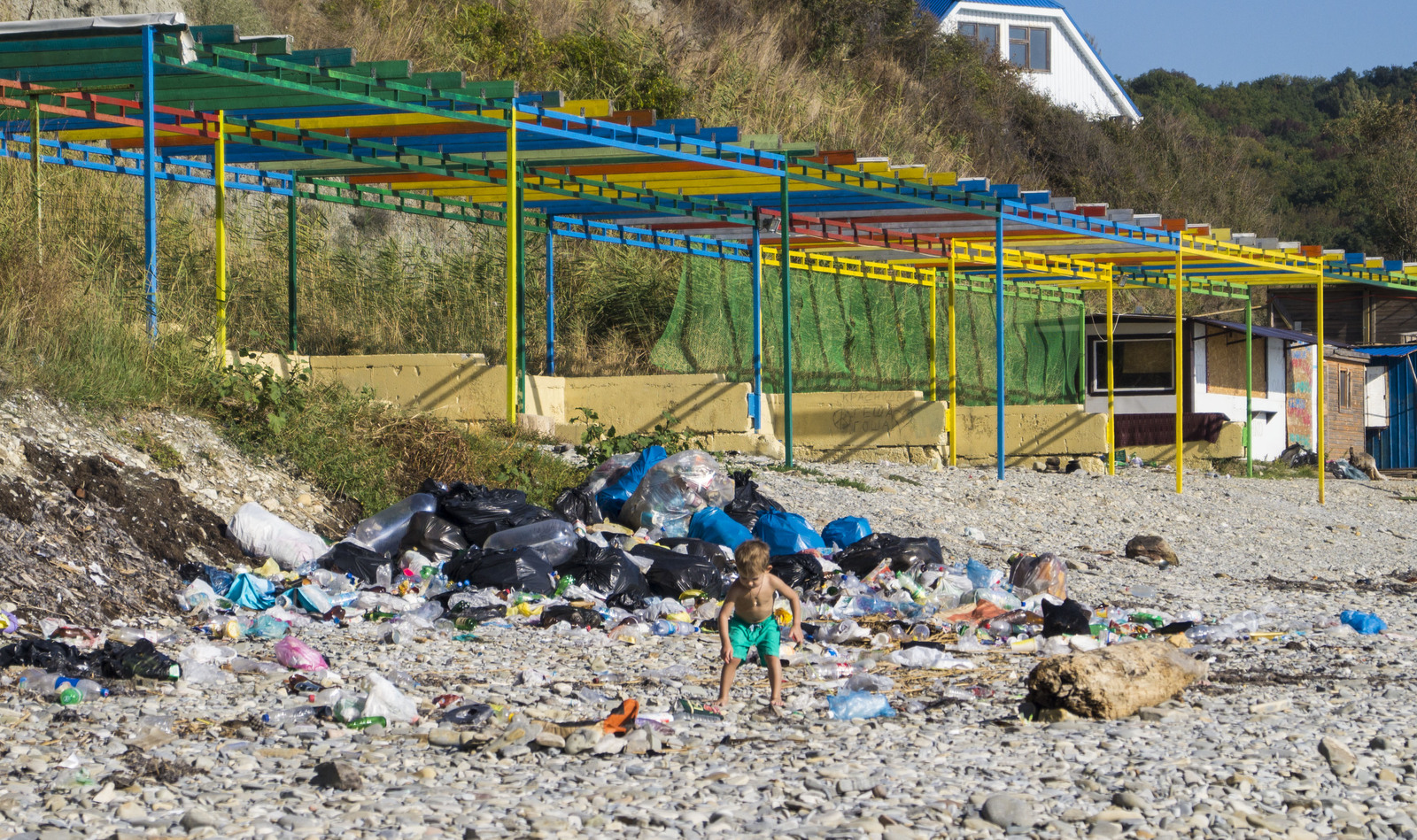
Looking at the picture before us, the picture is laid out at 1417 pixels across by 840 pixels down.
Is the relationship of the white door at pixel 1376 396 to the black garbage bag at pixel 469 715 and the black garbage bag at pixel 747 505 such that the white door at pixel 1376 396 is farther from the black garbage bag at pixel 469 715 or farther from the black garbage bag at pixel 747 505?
the black garbage bag at pixel 469 715

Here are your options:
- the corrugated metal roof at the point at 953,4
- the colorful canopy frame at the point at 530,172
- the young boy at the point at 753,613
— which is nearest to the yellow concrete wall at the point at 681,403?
the colorful canopy frame at the point at 530,172

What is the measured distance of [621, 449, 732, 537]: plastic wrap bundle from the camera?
353 inches

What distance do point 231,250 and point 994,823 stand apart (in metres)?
13.6

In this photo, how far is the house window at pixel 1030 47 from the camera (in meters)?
45.3

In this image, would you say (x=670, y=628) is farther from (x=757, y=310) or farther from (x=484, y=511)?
(x=757, y=310)

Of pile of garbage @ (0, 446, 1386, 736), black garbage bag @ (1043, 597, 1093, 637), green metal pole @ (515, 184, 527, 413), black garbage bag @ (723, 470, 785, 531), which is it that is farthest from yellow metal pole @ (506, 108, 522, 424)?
black garbage bag @ (1043, 597, 1093, 637)

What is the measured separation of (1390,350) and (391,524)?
88.7 ft

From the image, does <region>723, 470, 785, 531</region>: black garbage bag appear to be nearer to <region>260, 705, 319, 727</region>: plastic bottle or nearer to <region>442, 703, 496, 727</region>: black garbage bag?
<region>442, 703, 496, 727</region>: black garbage bag

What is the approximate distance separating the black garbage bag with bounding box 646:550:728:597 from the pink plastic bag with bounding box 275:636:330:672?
2.27 m

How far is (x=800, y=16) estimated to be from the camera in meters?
29.8

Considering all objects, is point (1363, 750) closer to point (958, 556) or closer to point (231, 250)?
point (958, 556)

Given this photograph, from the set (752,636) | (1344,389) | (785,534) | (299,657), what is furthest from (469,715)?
(1344,389)

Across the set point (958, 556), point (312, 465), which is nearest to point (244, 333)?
point (312, 465)

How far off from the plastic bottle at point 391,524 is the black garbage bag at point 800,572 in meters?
2.18
